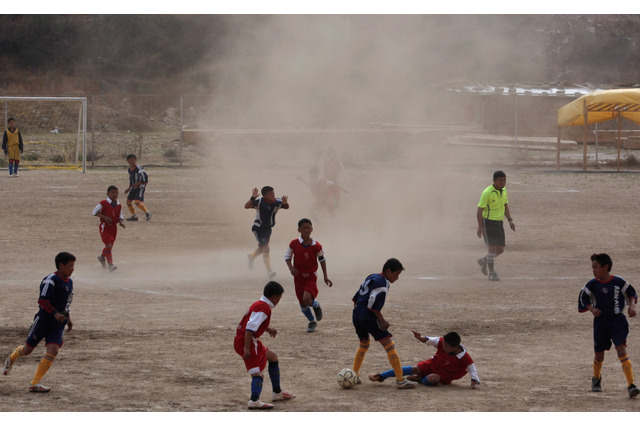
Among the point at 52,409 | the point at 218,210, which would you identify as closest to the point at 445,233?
the point at 218,210

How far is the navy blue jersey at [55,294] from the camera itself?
839 cm

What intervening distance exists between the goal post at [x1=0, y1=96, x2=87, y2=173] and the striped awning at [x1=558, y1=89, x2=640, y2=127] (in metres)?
18.8

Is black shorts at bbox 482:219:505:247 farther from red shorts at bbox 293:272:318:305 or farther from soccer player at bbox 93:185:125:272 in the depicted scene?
soccer player at bbox 93:185:125:272

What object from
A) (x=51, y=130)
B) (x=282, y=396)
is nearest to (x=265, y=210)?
(x=282, y=396)

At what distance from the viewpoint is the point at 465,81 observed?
41.0 metres

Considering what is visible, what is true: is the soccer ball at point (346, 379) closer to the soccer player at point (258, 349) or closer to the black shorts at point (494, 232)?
the soccer player at point (258, 349)

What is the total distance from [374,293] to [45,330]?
334 cm

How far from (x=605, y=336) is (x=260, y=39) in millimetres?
23053

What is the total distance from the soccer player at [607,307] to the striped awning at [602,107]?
25412 millimetres

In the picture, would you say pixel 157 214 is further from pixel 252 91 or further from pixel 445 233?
pixel 252 91

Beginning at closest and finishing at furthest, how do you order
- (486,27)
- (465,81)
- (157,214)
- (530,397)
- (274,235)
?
(530,397)
(274,235)
(157,214)
(486,27)
(465,81)

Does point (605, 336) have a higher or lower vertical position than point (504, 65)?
lower

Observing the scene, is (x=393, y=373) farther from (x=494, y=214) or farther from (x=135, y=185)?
(x=135, y=185)

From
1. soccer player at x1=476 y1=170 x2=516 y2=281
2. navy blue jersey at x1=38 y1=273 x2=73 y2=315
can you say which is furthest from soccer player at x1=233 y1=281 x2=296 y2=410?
soccer player at x1=476 y1=170 x2=516 y2=281
